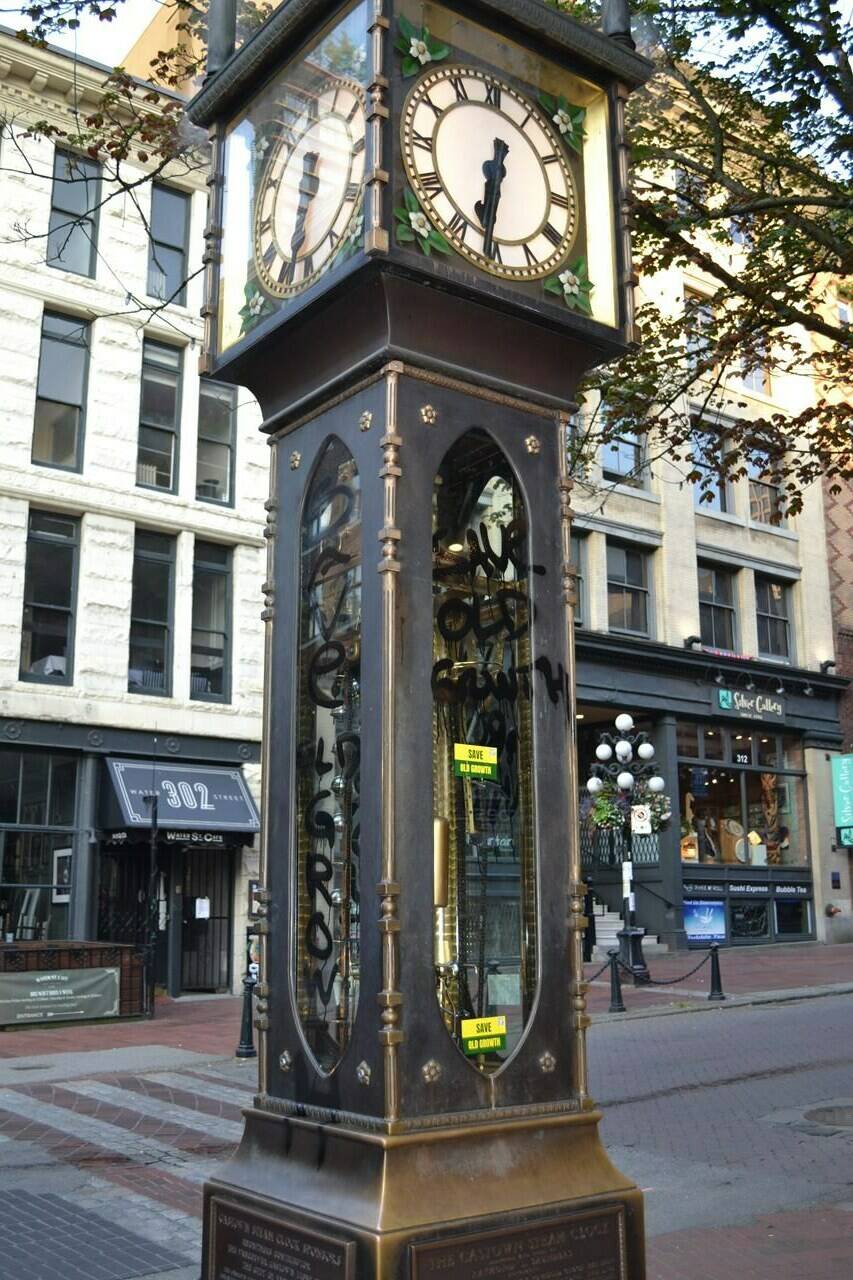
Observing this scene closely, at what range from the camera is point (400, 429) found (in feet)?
13.0

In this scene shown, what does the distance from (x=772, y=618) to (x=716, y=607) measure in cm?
210

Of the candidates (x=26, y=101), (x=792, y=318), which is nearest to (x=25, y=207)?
(x=26, y=101)

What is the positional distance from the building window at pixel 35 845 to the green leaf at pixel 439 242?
676 inches

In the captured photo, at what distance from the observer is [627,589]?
28.9m

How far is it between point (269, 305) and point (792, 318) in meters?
7.41

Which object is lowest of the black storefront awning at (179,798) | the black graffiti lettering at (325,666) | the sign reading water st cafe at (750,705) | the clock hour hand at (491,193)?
the black graffiti lettering at (325,666)

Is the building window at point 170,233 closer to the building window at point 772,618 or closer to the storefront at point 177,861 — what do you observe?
the storefront at point 177,861

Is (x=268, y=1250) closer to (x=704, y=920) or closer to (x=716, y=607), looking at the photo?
(x=704, y=920)

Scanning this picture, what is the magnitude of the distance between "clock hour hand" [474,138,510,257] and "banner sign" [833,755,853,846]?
2944 cm

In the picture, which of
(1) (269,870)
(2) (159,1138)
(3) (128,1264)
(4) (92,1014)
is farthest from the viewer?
(4) (92,1014)

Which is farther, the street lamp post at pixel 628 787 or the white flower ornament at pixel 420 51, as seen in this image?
the street lamp post at pixel 628 787

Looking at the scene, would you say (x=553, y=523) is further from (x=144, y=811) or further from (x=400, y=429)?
(x=144, y=811)

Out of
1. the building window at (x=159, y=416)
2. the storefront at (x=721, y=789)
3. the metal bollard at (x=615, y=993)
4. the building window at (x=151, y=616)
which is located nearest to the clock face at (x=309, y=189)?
the metal bollard at (x=615, y=993)

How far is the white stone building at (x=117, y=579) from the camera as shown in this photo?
65.8 feet
